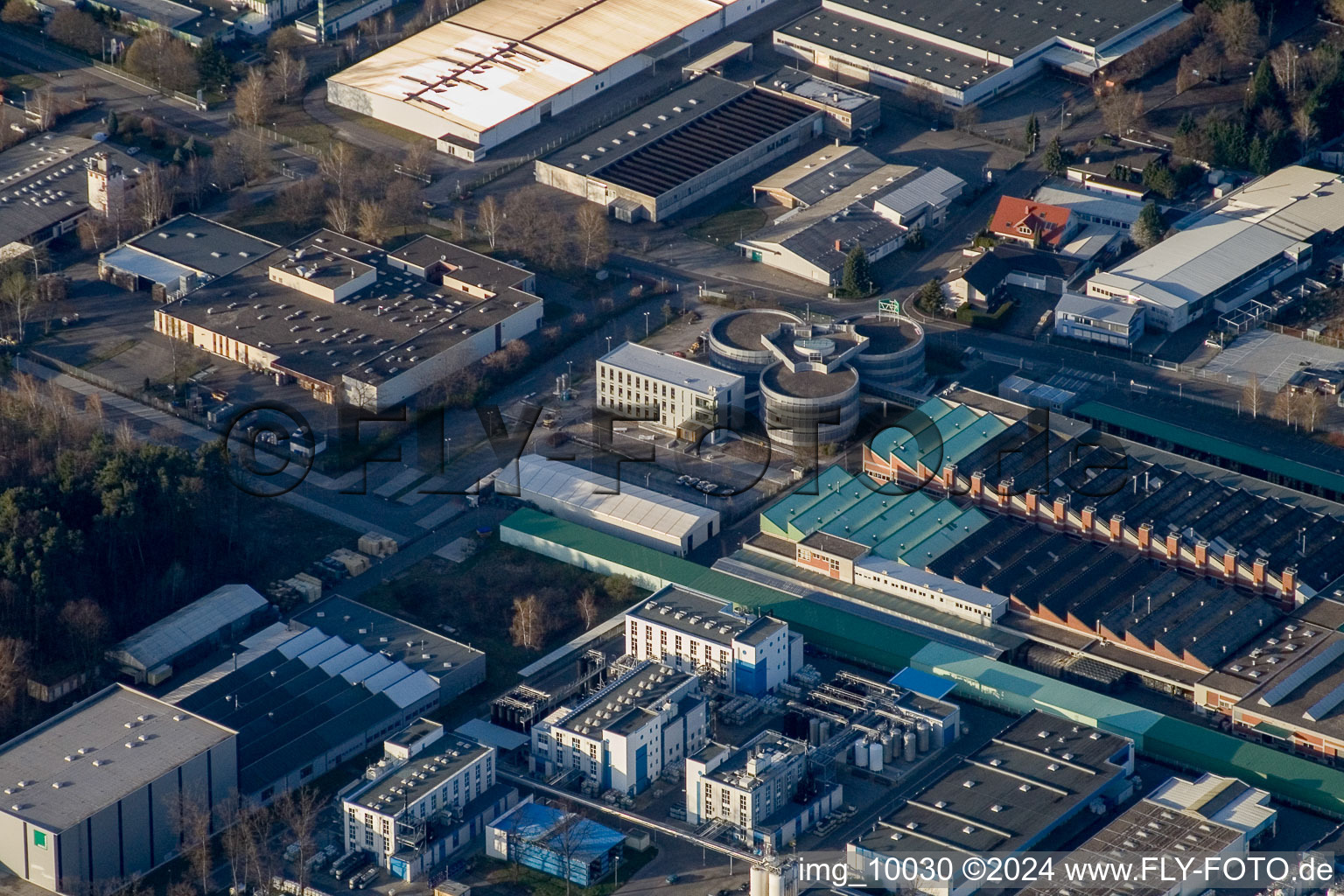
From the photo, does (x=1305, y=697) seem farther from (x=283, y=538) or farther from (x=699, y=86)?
(x=699, y=86)

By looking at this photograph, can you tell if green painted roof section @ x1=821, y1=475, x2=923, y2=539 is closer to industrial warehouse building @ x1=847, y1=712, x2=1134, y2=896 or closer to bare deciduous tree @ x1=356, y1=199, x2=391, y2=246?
industrial warehouse building @ x1=847, y1=712, x2=1134, y2=896

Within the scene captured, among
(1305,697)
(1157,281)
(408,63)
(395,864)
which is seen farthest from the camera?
(408,63)

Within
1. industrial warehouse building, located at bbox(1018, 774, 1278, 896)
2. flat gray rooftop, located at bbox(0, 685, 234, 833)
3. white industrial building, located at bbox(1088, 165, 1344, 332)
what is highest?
white industrial building, located at bbox(1088, 165, 1344, 332)

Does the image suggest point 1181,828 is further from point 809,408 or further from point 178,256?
point 178,256

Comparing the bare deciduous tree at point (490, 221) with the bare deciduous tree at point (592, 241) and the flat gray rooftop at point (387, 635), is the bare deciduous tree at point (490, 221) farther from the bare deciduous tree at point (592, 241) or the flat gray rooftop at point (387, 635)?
the flat gray rooftop at point (387, 635)

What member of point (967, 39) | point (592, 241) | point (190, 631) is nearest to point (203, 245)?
point (592, 241)

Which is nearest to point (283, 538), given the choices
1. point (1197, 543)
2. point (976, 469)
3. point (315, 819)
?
point (315, 819)

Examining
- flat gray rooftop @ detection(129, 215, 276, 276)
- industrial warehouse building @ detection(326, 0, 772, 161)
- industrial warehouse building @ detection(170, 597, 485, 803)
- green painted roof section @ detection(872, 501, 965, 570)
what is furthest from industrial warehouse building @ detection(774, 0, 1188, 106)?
industrial warehouse building @ detection(170, 597, 485, 803)
